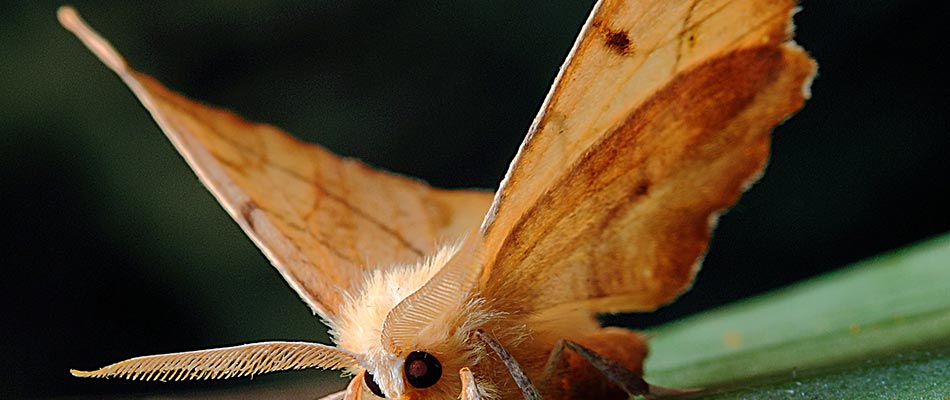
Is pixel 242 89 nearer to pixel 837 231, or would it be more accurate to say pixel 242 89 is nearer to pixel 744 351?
pixel 744 351

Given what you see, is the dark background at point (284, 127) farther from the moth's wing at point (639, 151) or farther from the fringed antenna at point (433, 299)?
the fringed antenna at point (433, 299)

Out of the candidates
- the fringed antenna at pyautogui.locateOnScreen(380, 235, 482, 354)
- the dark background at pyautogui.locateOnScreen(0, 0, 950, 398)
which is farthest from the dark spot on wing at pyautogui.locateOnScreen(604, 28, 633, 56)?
the dark background at pyautogui.locateOnScreen(0, 0, 950, 398)

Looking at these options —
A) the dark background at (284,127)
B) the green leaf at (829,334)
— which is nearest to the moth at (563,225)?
the green leaf at (829,334)

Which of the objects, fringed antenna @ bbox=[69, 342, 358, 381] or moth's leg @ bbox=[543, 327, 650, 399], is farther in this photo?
moth's leg @ bbox=[543, 327, 650, 399]

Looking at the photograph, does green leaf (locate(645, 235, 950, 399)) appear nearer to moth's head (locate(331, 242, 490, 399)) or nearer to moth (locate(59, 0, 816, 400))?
moth (locate(59, 0, 816, 400))

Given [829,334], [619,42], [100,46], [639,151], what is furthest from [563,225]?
[100,46]

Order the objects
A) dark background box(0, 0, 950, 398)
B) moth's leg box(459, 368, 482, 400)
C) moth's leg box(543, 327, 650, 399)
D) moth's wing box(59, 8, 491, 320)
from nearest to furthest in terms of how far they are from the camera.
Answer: moth's leg box(459, 368, 482, 400)
moth's leg box(543, 327, 650, 399)
moth's wing box(59, 8, 491, 320)
dark background box(0, 0, 950, 398)

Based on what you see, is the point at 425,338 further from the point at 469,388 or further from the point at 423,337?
the point at 469,388
